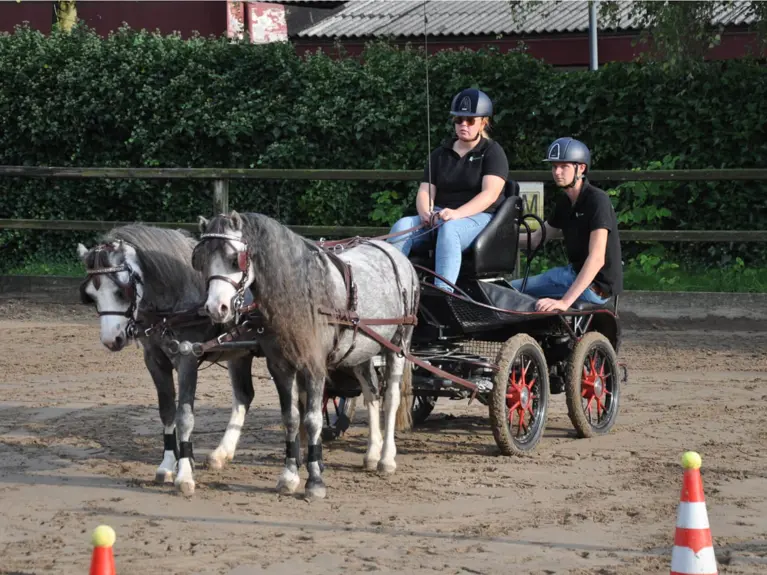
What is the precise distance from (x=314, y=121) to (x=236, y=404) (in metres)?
8.01

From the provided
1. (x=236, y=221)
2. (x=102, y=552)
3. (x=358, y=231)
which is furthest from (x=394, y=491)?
(x=358, y=231)

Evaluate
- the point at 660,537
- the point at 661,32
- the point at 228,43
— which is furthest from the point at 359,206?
the point at 660,537

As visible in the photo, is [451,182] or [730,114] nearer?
[451,182]

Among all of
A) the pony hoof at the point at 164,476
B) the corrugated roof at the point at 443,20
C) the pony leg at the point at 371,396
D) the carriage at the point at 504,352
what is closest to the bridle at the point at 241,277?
the pony hoof at the point at 164,476

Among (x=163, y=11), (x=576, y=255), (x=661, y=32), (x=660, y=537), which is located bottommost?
(x=660, y=537)

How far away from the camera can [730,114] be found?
13.6m

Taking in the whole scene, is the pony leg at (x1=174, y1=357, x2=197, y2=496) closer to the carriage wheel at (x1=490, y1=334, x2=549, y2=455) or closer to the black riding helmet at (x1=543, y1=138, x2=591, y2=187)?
the carriage wheel at (x1=490, y1=334, x2=549, y2=455)

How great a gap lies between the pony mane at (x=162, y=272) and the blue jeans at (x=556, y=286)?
8.18 feet

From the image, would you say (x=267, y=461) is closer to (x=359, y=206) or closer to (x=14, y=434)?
(x=14, y=434)

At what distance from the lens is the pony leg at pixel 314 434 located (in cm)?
654

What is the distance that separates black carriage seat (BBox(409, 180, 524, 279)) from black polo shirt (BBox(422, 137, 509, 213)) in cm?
11

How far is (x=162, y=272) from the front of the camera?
6.80m

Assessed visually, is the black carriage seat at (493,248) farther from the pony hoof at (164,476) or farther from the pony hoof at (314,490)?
the pony hoof at (164,476)

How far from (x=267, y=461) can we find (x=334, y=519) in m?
1.55
